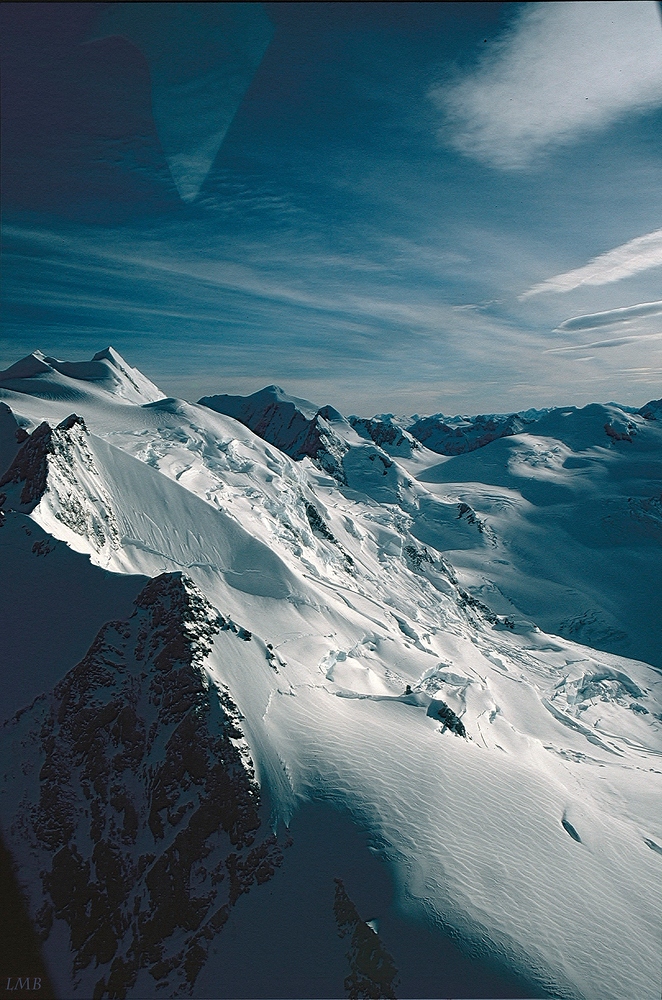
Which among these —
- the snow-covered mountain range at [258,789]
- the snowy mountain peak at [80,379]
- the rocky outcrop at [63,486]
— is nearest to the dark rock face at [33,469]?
the rocky outcrop at [63,486]

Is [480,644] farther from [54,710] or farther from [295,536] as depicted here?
[54,710]

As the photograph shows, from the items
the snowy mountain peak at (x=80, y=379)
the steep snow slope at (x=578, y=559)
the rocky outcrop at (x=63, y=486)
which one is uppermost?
the snowy mountain peak at (x=80, y=379)

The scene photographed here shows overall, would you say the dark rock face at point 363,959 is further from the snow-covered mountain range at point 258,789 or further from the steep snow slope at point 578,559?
the steep snow slope at point 578,559

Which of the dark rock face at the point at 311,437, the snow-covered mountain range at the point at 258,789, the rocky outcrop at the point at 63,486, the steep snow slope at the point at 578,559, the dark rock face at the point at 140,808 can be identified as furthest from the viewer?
the dark rock face at the point at 311,437

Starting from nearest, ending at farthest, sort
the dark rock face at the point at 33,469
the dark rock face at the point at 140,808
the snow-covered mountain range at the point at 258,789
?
the snow-covered mountain range at the point at 258,789
the dark rock face at the point at 140,808
the dark rock face at the point at 33,469

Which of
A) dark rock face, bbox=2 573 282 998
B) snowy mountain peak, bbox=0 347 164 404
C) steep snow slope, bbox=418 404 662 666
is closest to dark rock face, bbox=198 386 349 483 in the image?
steep snow slope, bbox=418 404 662 666

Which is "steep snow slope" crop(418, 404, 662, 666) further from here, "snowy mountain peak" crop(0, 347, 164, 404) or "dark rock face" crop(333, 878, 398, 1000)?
"dark rock face" crop(333, 878, 398, 1000)

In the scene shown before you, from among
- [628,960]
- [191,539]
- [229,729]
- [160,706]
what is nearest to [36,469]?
[191,539]
